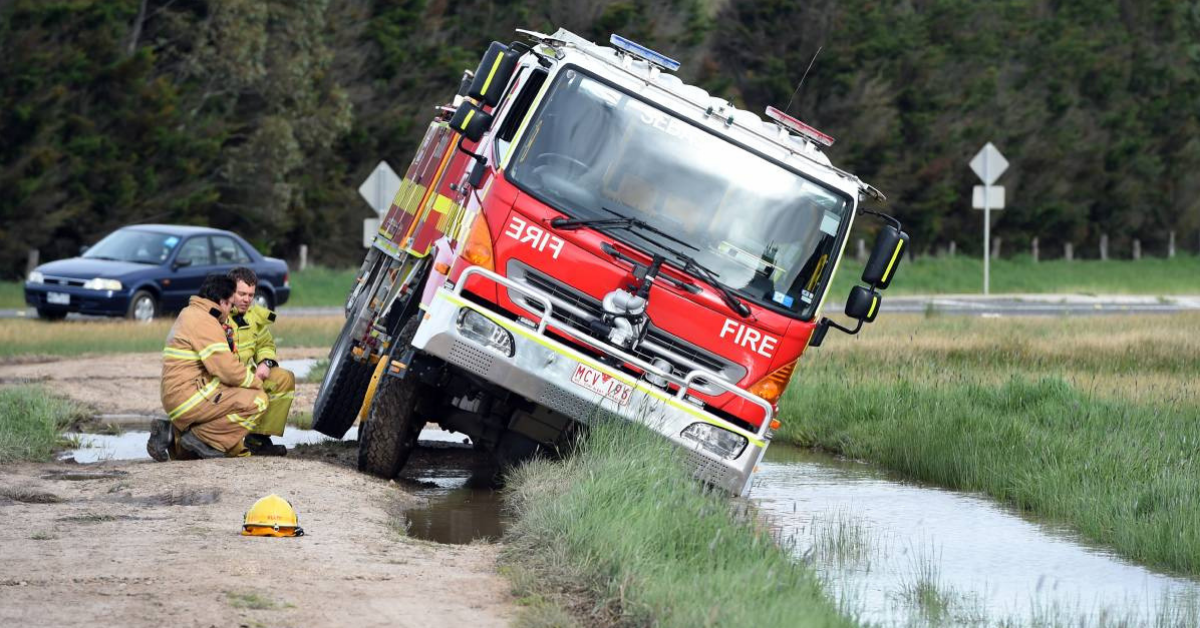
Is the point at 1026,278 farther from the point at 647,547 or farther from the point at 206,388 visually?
the point at 647,547

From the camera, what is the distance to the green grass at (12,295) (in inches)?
1260

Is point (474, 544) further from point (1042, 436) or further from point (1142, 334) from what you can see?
point (1142, 334)

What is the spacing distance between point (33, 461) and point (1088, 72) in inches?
2560

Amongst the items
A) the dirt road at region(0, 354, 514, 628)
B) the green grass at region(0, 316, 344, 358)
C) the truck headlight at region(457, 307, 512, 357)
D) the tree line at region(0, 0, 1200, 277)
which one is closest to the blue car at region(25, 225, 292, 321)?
the green grass at region(0, 316, 344, 358)

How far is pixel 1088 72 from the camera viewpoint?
2849 inches

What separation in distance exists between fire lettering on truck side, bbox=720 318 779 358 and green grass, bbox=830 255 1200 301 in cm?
2971

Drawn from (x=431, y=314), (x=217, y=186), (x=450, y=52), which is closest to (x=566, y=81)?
(x=431, y=314)

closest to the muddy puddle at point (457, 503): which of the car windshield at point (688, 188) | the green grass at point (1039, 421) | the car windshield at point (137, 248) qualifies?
the car windshield at point (688, 188)

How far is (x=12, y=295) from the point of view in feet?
111

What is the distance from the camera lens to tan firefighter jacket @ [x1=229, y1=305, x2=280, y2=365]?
1269 cm

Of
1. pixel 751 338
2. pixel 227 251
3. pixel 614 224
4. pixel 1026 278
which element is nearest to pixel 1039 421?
pixel 751 338

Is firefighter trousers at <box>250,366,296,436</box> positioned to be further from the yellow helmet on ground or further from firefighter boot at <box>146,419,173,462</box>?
the yellow helmet on ground

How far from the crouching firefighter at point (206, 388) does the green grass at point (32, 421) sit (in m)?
0.92

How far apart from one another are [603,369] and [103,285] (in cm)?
1677
